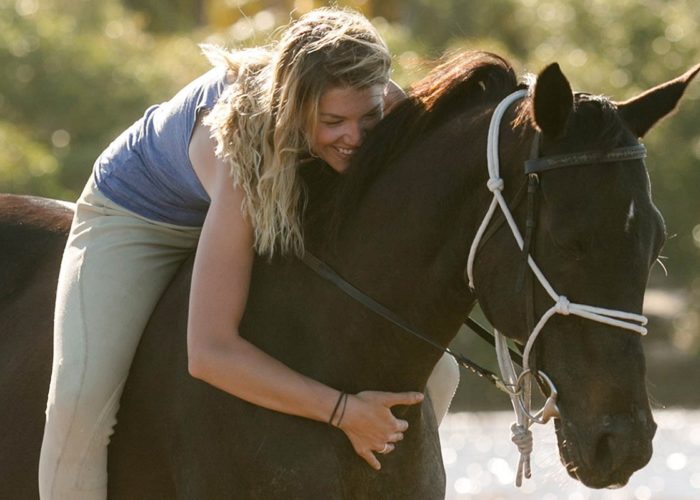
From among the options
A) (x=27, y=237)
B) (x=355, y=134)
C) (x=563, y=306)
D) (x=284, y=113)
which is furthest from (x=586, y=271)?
(x=27, y=237)

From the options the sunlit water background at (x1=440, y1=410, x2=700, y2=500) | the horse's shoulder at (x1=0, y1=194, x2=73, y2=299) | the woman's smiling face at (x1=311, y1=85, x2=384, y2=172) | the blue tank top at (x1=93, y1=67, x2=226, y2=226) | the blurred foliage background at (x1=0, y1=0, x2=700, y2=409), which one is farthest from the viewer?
the blurred foliage background at (x1=0, y1=0, x2=700, y2=409)

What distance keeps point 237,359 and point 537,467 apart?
27.0 ft

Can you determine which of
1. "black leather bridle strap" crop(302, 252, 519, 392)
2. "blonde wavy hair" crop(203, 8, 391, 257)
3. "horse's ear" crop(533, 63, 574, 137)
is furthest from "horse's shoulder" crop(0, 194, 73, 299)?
"horse's ear" crop(533, 63, 574, 137)

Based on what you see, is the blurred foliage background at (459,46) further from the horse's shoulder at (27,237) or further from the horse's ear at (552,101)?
the horse's ear at (552,101)

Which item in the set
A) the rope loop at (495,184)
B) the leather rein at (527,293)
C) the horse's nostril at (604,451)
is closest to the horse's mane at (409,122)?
the leather rein at (527,293)

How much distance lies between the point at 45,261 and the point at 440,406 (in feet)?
4.91

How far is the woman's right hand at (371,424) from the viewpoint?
4.34 meters

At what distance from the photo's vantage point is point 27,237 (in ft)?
18.1

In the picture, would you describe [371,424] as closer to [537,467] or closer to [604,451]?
[604,451]

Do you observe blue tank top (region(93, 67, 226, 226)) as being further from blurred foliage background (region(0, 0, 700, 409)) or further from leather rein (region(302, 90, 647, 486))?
blurred foliage background (region(0, 0, 700, 409))

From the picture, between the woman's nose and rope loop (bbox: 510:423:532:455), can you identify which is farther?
the woman's nose

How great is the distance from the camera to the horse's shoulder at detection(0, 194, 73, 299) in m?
5.41

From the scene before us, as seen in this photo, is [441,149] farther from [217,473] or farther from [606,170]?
[217,473]

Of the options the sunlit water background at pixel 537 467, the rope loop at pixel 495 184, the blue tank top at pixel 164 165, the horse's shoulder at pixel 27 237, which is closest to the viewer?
the rope loop at pixel 495 184
